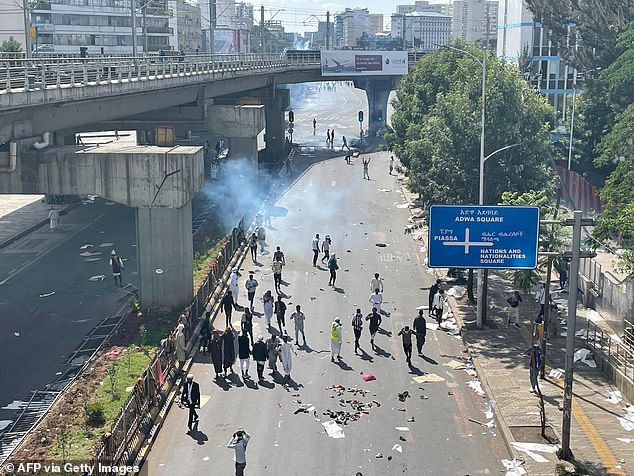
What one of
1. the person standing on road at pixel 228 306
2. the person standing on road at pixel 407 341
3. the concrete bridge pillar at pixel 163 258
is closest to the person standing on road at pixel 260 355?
the person standing on road at pixel 407 341

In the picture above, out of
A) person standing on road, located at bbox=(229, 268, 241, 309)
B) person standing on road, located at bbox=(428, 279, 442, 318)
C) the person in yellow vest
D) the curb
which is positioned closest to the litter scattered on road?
the person in yellow vest

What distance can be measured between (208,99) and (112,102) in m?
15.8

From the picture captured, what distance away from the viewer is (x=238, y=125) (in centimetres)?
4819

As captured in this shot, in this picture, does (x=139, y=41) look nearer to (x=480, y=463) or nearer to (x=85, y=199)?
(x=85, y=199)

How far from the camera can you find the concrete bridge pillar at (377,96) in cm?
8731

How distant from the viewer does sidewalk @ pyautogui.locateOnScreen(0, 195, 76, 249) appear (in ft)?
129

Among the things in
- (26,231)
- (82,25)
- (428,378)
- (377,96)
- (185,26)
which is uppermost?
(185,26)

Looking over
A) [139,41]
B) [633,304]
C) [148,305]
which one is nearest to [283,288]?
[148,305]

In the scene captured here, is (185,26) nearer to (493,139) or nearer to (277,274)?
(277,274)

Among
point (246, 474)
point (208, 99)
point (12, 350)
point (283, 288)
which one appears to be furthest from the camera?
point (208, 99)

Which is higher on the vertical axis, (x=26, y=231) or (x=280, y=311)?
A: (x=280, y=311)

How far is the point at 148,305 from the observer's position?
2656cm

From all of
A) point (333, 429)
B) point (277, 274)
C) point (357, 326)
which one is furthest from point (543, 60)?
point (333, 429)

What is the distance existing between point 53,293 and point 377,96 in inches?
2493
